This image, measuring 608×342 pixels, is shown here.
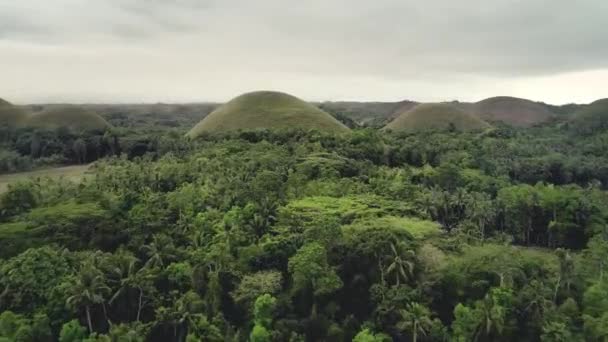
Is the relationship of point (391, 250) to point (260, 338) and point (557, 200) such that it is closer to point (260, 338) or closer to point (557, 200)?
point (260, 338)

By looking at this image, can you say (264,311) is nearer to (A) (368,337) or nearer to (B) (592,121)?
(A) (368,337)

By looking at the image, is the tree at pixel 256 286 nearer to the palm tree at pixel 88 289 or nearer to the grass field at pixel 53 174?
the palm tree at pixel 88 289

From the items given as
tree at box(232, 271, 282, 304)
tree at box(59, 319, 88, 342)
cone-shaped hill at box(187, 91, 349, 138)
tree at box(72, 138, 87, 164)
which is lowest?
tree at box(59, 319, 88, 342)

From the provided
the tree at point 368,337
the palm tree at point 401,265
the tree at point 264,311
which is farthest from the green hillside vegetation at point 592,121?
the tree at point 264,311

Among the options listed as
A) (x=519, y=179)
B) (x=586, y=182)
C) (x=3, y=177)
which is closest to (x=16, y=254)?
(x=3, y=177)

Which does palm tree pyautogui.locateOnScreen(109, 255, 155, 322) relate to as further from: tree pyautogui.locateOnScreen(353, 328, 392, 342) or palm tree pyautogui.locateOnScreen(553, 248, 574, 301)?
palm tree pyautogui.locateOnScreen(553, 248, 574, 301)

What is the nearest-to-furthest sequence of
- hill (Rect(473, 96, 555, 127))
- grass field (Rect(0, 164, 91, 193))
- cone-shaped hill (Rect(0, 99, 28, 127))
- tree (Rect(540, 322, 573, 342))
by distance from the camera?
tree (Rect(540, 322, 573, 342)) → grass field (Rect(0, 164, 91, 193)) → cone-shaped hill (Rect(0, 99, 28, 127)) → hill (Rect(473, 96, 555, 127))

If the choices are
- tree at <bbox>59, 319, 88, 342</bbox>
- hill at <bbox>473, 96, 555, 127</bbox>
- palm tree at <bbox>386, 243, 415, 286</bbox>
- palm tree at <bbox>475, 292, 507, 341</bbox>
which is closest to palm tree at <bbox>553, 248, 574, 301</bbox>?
palm tree at <bbox>475, 292, 507, 341</bbox>

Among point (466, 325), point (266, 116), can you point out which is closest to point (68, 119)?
point (266, 116)
